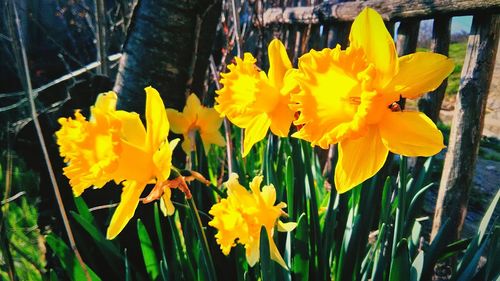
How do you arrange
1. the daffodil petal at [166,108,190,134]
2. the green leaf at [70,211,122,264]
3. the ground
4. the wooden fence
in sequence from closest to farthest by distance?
1. the green leaf at [70,211,122,264]
2. the daffodil petal at [166,108,190,134]
3. the wooden fence
4. the ground

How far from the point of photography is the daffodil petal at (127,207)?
0.74 m

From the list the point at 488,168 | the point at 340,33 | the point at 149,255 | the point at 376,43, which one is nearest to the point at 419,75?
the point at 376,43

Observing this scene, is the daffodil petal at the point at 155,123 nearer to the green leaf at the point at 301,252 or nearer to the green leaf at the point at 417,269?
the green leaf at the point at 301,252

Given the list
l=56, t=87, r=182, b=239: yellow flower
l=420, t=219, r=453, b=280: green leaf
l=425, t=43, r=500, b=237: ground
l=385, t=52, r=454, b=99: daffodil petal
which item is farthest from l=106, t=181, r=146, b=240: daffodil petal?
l=425, t=43, r=500, b=237: ground

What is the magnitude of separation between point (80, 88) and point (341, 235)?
1.05 metres

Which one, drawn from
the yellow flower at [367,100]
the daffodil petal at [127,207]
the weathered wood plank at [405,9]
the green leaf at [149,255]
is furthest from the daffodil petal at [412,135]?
the weathered wood plank at [405,9]

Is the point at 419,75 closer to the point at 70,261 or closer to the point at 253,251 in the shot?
the point at 253,251

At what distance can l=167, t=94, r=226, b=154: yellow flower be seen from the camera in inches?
50.4

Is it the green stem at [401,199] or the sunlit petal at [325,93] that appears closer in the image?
the sunlit petal at [325,93]

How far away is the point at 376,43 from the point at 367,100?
99 mm

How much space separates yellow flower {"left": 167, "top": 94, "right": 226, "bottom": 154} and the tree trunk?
0.31 meters

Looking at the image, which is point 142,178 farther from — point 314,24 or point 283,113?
point 314,24

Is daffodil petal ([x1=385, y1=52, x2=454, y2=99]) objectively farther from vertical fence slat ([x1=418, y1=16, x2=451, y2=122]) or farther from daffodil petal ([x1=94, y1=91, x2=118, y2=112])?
vertical fence slat ([x1=418, y1=16, x2=451, y2=122])

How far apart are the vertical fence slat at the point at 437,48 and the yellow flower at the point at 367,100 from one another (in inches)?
41.1
